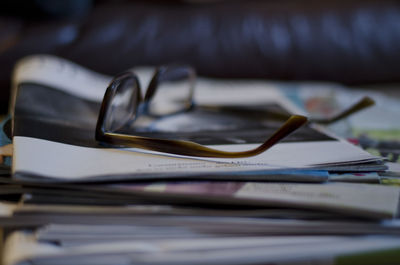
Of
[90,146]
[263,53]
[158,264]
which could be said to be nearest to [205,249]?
[158,264]

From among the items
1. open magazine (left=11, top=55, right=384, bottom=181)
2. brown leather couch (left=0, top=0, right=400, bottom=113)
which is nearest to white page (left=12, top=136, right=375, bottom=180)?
open magazine (left=11, top=55, right=384, bottom=181)

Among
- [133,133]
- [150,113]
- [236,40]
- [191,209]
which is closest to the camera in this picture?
[191,209]

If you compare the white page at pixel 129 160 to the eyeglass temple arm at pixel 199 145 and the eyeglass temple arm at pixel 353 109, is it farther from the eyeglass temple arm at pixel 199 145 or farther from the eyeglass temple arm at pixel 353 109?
the eyeglass temple arm at pixel 353 109

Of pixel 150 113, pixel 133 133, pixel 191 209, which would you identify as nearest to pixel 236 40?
pixel 150 113

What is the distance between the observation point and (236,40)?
0.76 metres

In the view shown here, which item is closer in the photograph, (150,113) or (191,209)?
(191,209)

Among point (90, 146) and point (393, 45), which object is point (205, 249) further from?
point (393, 45)

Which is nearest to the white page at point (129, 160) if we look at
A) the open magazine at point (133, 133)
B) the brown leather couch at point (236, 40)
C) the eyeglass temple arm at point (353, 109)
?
the open magazine at point (133, 133)

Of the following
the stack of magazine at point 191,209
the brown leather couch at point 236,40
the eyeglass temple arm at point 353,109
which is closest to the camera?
the stack of magazine at point 191,209

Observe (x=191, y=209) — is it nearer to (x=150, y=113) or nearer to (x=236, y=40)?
(x=150, y=113)

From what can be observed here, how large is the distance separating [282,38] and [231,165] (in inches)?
21.7

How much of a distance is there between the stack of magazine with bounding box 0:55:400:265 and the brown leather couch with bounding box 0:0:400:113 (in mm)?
476

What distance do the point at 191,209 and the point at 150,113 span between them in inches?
10.4

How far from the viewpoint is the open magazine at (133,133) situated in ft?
0.84
